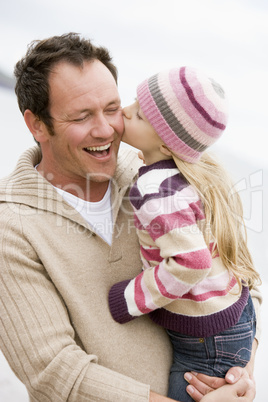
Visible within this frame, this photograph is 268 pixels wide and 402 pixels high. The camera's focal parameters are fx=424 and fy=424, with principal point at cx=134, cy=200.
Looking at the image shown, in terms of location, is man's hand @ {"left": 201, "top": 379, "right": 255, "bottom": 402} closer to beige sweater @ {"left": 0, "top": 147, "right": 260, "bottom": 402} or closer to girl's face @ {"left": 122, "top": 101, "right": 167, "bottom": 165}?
beige sweater @ {"left": 0, "top": 147, "right": 260, "bottom": 402}

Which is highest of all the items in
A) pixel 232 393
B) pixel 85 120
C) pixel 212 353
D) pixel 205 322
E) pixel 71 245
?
pixel 85 120

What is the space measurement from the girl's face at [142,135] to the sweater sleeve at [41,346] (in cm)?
43

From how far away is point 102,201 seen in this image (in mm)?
1419

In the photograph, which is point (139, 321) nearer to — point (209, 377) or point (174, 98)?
point (209, 377)

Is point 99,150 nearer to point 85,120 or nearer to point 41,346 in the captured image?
point 85,120

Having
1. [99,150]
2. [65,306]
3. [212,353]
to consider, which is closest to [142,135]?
[99,150]

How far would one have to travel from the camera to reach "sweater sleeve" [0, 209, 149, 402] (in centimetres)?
111

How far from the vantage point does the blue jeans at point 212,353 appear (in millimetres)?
1199

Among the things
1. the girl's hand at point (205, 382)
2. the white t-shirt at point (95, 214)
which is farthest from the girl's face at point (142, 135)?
the girl's hand at point (205, 382)

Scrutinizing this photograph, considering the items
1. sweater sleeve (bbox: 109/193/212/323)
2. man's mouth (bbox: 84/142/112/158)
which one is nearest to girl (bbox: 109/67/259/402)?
sweater sleeve (bbox: 109/193/212/323)

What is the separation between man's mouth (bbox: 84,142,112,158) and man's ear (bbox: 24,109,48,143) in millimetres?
170

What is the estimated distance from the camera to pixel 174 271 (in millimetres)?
1041

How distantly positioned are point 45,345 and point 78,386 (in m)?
0.14

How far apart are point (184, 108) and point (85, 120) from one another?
0.36m
